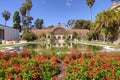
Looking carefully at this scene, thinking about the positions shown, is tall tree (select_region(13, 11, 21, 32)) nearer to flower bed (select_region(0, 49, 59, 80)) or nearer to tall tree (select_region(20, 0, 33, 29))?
tall tree (select_region(20, 0, 33, 29))

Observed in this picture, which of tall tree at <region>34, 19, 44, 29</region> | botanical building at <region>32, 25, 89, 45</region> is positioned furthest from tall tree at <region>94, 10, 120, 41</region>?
tall tree at <region>34, 19, 44, 29</region>

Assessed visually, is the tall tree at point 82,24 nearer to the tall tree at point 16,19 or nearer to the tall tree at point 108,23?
the tall tree at point 16,19

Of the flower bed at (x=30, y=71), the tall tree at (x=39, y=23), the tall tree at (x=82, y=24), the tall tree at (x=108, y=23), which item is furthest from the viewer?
the tall tree at (x=39, y=23)

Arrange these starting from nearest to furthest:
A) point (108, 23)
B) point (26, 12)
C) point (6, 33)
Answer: point (108, 23)
point (6, 33)
point (26, 12)

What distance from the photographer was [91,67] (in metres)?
6.66

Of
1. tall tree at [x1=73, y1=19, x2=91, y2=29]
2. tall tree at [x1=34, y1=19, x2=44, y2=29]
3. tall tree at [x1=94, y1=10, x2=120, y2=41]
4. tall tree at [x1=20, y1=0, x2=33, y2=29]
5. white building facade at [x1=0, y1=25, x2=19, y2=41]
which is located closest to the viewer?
tall tree at [x1=94, y1=10, x2=120, y2=41]

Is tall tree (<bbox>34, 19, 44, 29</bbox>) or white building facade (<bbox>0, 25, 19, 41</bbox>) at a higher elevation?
tall tree (<bbox>34, 19, 44, 29</bbox>)

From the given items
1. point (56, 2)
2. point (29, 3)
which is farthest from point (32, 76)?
point (56, 2)

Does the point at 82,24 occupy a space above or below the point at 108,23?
above

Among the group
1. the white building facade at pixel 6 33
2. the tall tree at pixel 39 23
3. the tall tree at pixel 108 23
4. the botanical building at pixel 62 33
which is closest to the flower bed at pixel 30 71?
the tall tree at pixel 108 23

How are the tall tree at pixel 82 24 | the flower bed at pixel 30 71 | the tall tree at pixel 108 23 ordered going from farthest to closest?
the tall tree at pixel 82 24
the tall tree at pixel 108 23
the flower bed at pixel 30 71

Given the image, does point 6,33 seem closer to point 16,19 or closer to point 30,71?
point 16,19

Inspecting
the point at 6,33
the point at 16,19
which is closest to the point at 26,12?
the point at 16,19

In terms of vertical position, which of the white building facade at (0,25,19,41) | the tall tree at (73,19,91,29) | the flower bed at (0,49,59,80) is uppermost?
the tall tree at (73,19,91,29)
